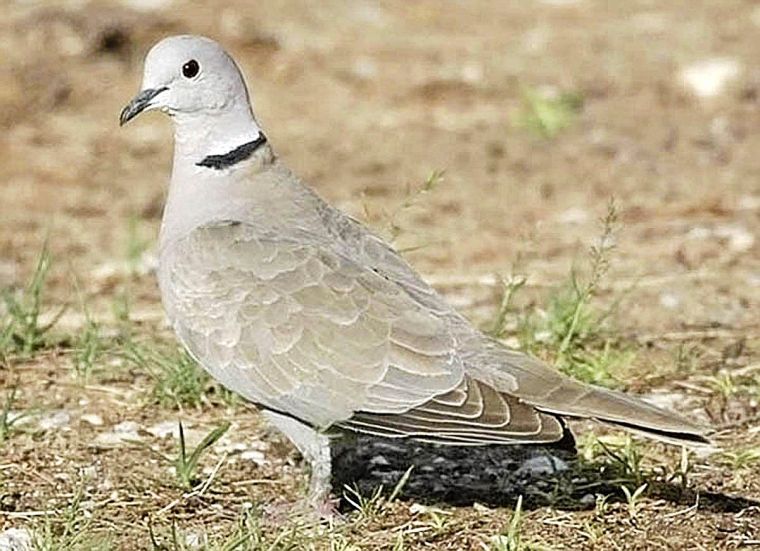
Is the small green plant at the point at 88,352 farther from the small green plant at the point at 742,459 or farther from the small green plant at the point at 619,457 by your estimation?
the small green plant at the point at 742,459

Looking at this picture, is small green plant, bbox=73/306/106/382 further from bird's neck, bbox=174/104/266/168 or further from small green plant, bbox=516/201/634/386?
small green plant, bbox=516/201/634/386

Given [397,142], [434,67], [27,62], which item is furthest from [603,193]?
[27,62]

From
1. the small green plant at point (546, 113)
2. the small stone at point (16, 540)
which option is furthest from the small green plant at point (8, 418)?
the small green plant at point (546, 113)

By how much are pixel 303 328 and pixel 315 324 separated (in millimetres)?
30

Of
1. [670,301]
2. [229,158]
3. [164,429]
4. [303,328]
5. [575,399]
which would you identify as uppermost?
[229,158]

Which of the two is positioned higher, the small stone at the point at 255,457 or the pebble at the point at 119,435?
the pebble at the point at 119,435

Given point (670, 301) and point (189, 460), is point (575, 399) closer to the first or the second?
point (189, 460)

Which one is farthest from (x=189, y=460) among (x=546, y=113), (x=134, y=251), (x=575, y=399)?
(x=546, y=113)

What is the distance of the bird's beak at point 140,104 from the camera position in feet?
14.0

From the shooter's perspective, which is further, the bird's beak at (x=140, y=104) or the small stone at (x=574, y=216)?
the small stone at (x=574, y=216)

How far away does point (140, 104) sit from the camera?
14.1 feet

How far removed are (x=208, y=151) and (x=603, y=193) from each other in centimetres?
304

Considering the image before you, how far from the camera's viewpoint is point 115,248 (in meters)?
6.49

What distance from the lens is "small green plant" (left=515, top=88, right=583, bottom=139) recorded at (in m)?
7.83
